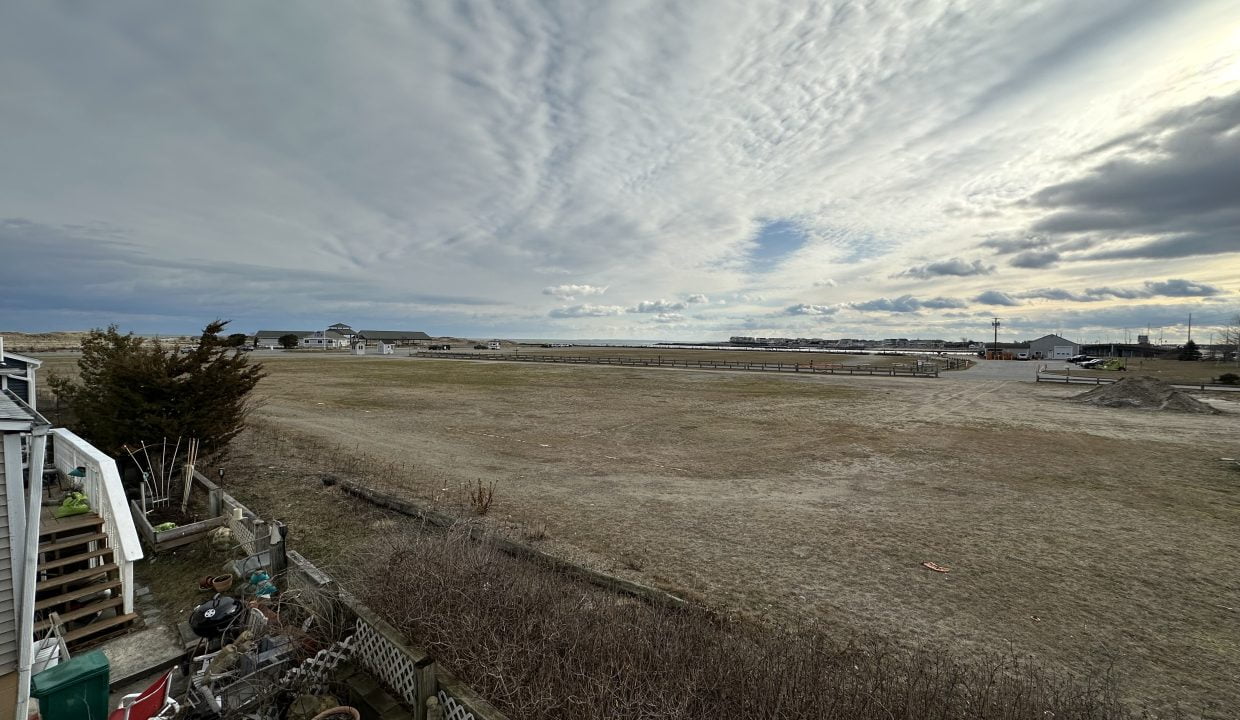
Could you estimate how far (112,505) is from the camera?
6.29m

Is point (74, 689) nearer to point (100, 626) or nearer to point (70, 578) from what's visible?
point (100, 626)

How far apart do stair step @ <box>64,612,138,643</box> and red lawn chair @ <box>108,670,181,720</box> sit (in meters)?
2.12

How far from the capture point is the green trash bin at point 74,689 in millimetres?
3895

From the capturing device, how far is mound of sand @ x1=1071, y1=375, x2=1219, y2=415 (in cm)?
2531

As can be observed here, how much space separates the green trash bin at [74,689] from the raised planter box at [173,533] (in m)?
4.72

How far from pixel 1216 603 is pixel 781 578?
6134mm

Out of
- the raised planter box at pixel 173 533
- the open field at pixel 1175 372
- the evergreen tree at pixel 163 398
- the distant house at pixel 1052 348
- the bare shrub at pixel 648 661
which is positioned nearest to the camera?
the bare shrub at pixel 648 661

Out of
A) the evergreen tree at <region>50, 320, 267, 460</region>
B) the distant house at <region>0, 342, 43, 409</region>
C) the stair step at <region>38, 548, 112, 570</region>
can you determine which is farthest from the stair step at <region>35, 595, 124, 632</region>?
the distant house at <region>0, 342, 43, 409</region>

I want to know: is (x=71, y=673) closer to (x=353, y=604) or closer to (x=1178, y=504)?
(x=353, y=604)

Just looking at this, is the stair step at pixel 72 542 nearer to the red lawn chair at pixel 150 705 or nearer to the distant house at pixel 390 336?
the red lawn chair at pixel 150 705

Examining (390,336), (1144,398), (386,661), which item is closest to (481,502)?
(386,661)

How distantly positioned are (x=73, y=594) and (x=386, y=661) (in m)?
4.41

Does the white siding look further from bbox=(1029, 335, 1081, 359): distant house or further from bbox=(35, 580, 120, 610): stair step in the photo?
bbox=(1029, 335, 1081, 359): distant house

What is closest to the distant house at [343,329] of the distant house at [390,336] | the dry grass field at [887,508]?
the distant house at [390,336]
